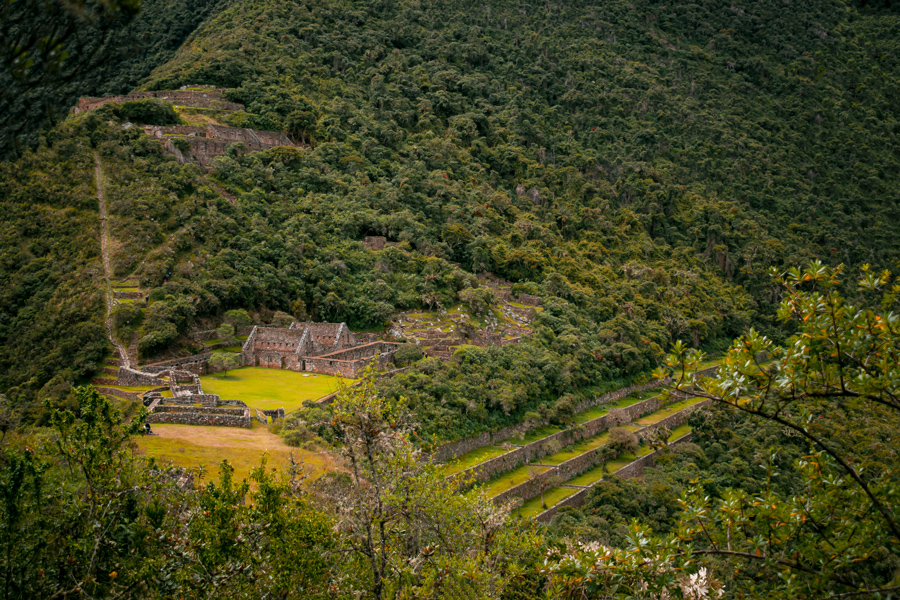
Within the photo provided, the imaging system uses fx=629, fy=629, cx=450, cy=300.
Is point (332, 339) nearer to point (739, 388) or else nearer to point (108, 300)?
point (108, 300)

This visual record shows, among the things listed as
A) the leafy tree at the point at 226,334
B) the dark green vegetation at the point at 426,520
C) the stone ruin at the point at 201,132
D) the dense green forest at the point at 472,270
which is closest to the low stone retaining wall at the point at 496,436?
the dense green forest at the point at 472,270

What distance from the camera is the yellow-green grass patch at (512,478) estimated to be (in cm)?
3069

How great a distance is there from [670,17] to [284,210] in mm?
112931

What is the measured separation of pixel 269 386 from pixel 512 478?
13.3 meters

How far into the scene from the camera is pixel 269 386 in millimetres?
30125

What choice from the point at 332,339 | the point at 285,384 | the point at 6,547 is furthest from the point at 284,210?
the point at 6,547

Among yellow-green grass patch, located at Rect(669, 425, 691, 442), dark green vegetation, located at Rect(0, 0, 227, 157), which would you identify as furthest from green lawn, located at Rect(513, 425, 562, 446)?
dark green vegetation, located at Rect(0, 0, 227, 157)

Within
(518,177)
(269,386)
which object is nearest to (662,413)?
(269,386)

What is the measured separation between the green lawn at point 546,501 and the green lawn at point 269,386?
10664mm

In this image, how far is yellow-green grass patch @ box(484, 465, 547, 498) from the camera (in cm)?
3069

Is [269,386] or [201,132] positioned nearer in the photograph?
[269,386]

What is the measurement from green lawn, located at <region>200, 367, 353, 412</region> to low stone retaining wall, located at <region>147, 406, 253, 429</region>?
2.52m

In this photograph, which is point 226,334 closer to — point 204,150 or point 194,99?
point 204,150

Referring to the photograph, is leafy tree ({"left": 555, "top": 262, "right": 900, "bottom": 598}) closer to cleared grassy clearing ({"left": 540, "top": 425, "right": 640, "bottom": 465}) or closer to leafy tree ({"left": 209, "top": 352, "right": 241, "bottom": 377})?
leafy tree ({"left": 209, "top": 352, "right": 241, "bottom": 377})
